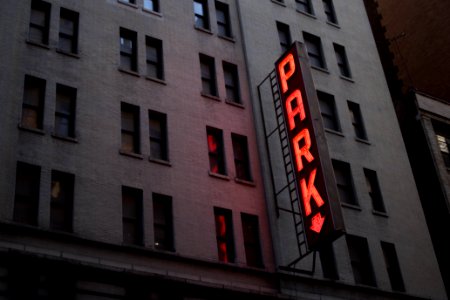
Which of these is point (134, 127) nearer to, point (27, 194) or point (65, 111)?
point (65, 111)

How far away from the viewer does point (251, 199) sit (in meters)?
28.8

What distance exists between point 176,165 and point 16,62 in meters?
7.19

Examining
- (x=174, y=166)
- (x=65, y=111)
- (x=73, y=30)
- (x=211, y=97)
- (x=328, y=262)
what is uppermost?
(x=73, y=30)

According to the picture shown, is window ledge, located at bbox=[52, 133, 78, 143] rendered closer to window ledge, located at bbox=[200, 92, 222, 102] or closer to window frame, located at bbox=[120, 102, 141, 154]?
window frame, located at bbox=[120, 102, 141, 154]

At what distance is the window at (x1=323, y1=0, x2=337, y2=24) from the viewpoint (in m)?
40.1

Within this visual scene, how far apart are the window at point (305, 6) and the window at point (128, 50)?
40.1ft

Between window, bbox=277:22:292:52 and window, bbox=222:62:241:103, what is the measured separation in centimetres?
441

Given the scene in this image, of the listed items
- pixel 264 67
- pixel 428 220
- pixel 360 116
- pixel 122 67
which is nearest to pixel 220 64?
pixel 264 67

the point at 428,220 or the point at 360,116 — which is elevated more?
the point at 360,116

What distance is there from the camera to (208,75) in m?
32.0

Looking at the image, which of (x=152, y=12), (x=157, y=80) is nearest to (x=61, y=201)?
(x=157, y=80)

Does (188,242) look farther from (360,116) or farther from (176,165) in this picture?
(360,116)

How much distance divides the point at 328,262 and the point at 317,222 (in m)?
4.81

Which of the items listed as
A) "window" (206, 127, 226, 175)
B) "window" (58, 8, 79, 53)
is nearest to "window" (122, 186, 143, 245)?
"window" (206, 127, 226, 175)
